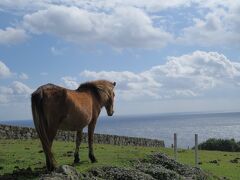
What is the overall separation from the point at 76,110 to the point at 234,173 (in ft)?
Answer: 31.0

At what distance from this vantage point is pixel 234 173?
19438 millimetres

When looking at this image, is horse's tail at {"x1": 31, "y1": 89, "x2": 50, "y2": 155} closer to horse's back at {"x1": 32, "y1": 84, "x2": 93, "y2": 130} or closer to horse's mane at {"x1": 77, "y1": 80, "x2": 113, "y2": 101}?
horse's back at {"x1": 32, "y1": 84, "x2": 93, "y2": 130}

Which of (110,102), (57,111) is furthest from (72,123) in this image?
(110,102)

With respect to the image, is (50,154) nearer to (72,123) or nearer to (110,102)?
(72,123)

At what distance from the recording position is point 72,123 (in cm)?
1254

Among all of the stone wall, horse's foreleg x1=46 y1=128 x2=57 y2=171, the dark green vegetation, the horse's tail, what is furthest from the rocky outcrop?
the dark green vegetation

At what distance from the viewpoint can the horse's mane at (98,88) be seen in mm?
14082

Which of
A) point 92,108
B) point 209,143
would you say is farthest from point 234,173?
point 209,143

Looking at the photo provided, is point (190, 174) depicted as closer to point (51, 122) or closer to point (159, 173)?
point (159, 173)

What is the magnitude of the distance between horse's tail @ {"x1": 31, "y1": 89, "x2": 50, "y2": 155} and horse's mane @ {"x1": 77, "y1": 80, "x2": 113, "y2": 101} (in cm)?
243

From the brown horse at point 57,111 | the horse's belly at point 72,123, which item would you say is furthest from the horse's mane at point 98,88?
the horse's belly at point 72,123

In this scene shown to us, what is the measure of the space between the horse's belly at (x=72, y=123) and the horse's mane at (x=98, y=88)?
128cm

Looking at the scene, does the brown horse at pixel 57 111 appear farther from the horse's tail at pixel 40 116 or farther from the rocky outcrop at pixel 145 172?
the rocky outcrop at pixel 145 172

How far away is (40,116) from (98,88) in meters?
2.90
